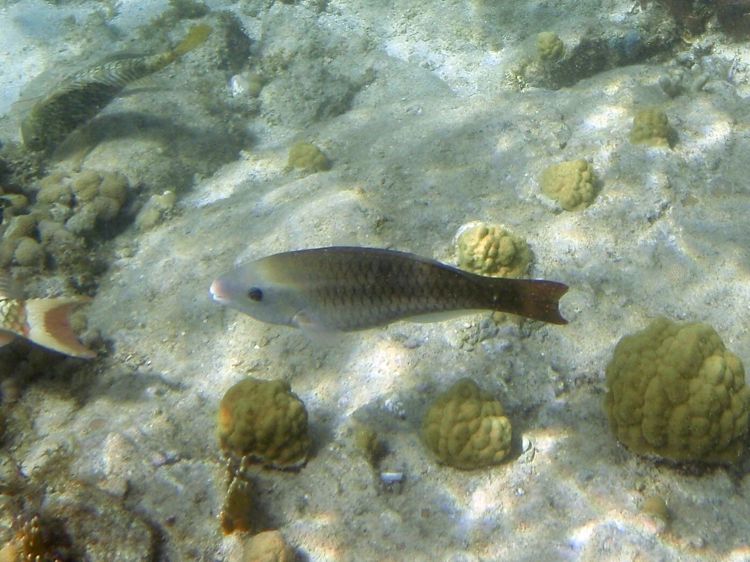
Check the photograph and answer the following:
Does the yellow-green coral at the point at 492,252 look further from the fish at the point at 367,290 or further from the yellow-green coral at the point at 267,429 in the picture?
the yellow-green coral at the point at 267,429

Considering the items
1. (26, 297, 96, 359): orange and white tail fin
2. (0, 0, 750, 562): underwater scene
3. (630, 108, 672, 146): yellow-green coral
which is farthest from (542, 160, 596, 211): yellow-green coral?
(26, 297, 96, 359): orange and white tail fin

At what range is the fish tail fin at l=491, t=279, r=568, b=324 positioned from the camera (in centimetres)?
255

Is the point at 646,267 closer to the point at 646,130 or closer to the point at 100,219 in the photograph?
the point at 646,130

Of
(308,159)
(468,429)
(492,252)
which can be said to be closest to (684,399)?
(468,429)

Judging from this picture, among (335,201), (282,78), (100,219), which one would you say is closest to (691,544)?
(335,201)

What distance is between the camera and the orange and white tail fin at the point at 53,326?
378 centimetres

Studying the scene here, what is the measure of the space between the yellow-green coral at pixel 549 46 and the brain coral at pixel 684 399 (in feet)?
17.6

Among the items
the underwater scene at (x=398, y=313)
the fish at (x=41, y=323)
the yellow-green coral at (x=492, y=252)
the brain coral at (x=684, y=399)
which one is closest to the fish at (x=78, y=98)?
the underwater scene at (x=398, y=313)

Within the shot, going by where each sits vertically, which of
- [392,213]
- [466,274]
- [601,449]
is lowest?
[601,449]

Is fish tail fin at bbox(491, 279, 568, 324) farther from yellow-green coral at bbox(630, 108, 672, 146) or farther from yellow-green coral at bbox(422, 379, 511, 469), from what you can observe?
yellow-green coral at bbox(630, 108, 672, 146)

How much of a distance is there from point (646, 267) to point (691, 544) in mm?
2273

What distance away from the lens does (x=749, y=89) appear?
6.45m

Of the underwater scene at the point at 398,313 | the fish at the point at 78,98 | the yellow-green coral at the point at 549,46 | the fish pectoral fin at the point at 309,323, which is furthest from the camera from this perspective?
the yellow-green coral at the point at 549,46

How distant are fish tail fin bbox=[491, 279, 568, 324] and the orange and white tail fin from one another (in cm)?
296
